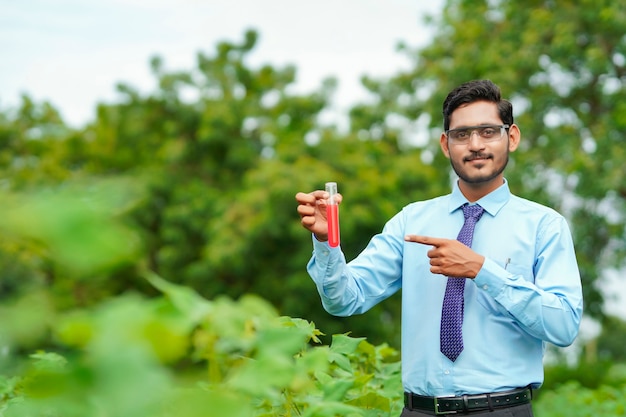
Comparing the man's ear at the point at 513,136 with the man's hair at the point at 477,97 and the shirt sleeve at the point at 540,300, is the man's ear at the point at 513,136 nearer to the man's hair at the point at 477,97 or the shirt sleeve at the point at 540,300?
the man's hair at the point at 477,97

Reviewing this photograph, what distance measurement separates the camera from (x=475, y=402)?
2955 mm

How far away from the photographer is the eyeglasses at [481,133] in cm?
324

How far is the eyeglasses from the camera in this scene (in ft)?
10.6

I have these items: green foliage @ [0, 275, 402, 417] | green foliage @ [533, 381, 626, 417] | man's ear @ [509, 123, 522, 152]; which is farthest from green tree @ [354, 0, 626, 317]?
green foliage @ [0, 275, 402, 417]

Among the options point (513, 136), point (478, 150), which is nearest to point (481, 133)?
point (478, 150)

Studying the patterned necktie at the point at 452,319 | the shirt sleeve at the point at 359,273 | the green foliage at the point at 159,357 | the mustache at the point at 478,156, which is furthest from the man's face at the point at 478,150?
the green foliage at the point at 159,357

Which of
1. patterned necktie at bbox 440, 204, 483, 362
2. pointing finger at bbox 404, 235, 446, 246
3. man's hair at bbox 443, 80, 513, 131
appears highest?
man's hair at bbox 443, 80, 513, 131

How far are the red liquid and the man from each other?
0.05 meters

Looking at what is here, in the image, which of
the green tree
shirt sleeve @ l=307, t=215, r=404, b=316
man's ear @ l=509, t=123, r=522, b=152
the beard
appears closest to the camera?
shirt sleeve @ l=307, t=215, r=404, b=316

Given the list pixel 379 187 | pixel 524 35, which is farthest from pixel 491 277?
pixel 379 187

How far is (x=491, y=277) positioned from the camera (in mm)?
2830

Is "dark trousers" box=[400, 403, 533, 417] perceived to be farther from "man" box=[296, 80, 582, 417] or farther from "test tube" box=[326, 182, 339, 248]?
"test tube" box=[326, 182, 339, 248]

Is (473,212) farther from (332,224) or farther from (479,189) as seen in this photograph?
(332,224)

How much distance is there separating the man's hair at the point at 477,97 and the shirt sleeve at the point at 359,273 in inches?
18.4
